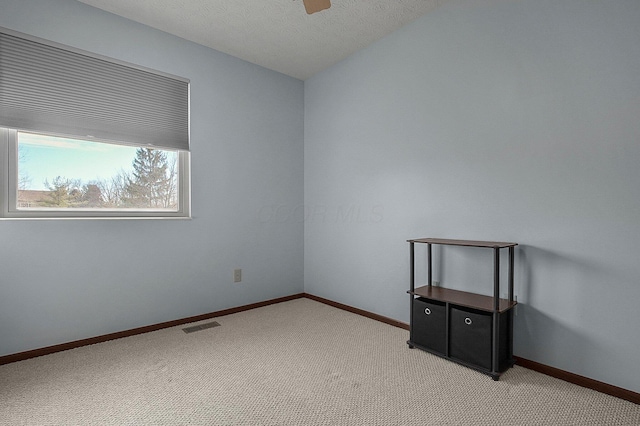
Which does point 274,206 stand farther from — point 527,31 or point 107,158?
point 527,31

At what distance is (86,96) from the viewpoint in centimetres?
252

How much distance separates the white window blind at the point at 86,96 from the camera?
7.36ft

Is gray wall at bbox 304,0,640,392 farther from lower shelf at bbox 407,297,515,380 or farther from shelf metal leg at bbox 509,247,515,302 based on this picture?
lower shelf at bbox 407,297,515,380

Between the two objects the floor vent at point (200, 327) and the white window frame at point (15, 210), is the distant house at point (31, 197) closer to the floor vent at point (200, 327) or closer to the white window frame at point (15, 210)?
the white window frame at point (15, 210)

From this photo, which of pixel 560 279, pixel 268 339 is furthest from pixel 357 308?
pixel 560 279

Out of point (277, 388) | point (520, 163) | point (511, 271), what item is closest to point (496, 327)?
point (511, 271)

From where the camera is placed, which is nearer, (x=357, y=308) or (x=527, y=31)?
(x=527, y=31)

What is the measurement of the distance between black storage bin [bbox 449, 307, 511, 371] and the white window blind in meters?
A: 2.68

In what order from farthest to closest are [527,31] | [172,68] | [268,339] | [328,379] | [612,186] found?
[172,68] → [268,339] → [527,31] → [328,379] → [612,186]

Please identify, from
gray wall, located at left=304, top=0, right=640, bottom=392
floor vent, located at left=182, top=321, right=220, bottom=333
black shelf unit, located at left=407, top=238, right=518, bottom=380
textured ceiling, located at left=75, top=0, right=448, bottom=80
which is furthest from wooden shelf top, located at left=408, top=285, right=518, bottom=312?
textured ceiling, located at left=75, top=0, right=448, bottom=80

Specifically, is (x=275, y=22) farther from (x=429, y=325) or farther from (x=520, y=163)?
(x=429, y=325)

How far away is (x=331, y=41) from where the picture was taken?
10.1 ft

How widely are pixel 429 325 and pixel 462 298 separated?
0.30 metres

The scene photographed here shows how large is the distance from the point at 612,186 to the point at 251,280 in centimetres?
304
